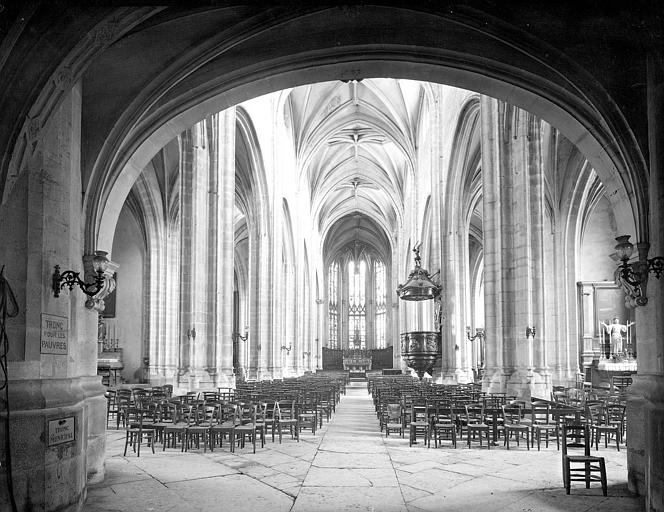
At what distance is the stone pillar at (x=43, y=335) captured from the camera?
275 inches

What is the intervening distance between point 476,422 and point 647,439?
615cm

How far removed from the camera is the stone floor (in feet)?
25.9

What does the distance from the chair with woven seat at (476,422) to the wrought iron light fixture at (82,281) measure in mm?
6598

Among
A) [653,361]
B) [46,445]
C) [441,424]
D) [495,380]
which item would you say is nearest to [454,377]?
[495,380]

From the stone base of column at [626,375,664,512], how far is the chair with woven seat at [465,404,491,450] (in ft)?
10.8

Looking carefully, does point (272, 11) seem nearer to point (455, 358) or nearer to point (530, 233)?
point (530, 233)

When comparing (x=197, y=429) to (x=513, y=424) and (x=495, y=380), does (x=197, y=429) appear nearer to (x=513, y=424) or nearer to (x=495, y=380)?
(x=513, y=424)

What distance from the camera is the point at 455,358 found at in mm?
27750

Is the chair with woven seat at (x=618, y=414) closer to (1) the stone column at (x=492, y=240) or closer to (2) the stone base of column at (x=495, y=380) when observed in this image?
(2) the stone base of column at (x=495, y=380)

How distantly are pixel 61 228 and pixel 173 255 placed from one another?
26273 mm

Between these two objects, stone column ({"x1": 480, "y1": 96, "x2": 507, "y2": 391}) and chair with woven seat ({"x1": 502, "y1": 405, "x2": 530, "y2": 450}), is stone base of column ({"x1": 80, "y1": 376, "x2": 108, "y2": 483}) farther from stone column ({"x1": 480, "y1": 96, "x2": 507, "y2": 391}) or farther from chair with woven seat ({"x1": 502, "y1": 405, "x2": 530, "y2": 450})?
stone column ({"x1": 480, "y1": 96, "x2": 507, "y2": 391})

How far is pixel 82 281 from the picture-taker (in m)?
8.49

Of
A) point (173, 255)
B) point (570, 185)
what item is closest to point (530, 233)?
point (570, 185)

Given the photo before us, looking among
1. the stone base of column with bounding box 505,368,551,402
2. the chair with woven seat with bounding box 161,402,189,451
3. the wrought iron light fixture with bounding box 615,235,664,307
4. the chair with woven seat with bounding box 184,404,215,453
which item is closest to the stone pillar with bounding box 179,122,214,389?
the chair with woven seat with bounding box 161,402,189,451
